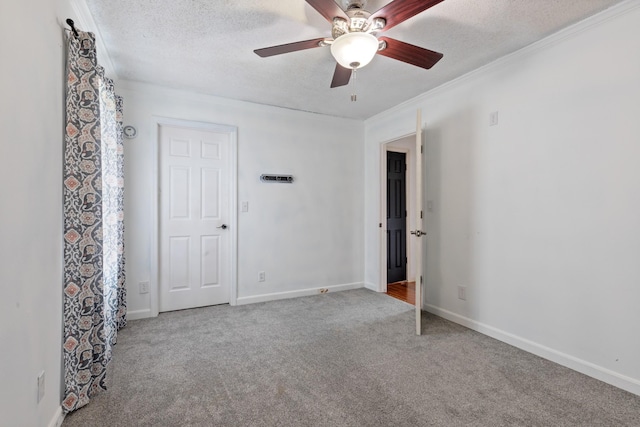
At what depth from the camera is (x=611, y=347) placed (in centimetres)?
201

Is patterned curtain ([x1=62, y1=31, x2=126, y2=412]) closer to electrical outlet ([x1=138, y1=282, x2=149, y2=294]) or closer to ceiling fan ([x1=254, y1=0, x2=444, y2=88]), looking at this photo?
ceiling fan ([x1=254, y1=0, x2=444, y2=88])

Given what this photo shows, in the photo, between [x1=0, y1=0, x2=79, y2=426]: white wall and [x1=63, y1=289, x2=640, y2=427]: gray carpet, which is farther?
[x1=63, y1=289, x2=640, y2=427]: gray carpet

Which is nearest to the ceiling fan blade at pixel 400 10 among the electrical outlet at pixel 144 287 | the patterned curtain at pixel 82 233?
the patterned curtain at pixel 82 233

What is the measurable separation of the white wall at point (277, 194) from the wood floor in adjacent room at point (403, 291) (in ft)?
1.67

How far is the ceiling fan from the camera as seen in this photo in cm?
159

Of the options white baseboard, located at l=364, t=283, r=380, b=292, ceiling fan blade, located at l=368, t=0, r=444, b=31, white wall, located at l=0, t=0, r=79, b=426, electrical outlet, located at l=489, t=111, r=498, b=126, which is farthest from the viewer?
white baseboard, located at l=364, t=283, r=380, b=292

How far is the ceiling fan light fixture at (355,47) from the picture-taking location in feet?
5.82

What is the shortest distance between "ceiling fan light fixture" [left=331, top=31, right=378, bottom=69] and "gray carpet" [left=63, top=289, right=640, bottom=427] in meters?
2.12

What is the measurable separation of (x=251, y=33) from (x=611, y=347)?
3.37 meters

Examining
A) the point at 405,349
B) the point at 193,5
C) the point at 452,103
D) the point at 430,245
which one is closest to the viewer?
the point at 193,5

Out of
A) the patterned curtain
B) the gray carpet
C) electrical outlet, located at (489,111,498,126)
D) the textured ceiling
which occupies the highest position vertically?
the textured ceiling

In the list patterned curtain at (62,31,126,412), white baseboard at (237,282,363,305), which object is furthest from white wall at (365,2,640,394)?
patterned curtain at (62,31,126,412)

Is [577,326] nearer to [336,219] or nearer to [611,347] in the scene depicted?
[611,347]

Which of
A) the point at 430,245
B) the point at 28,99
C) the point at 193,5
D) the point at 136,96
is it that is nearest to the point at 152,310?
the point at 136,96
